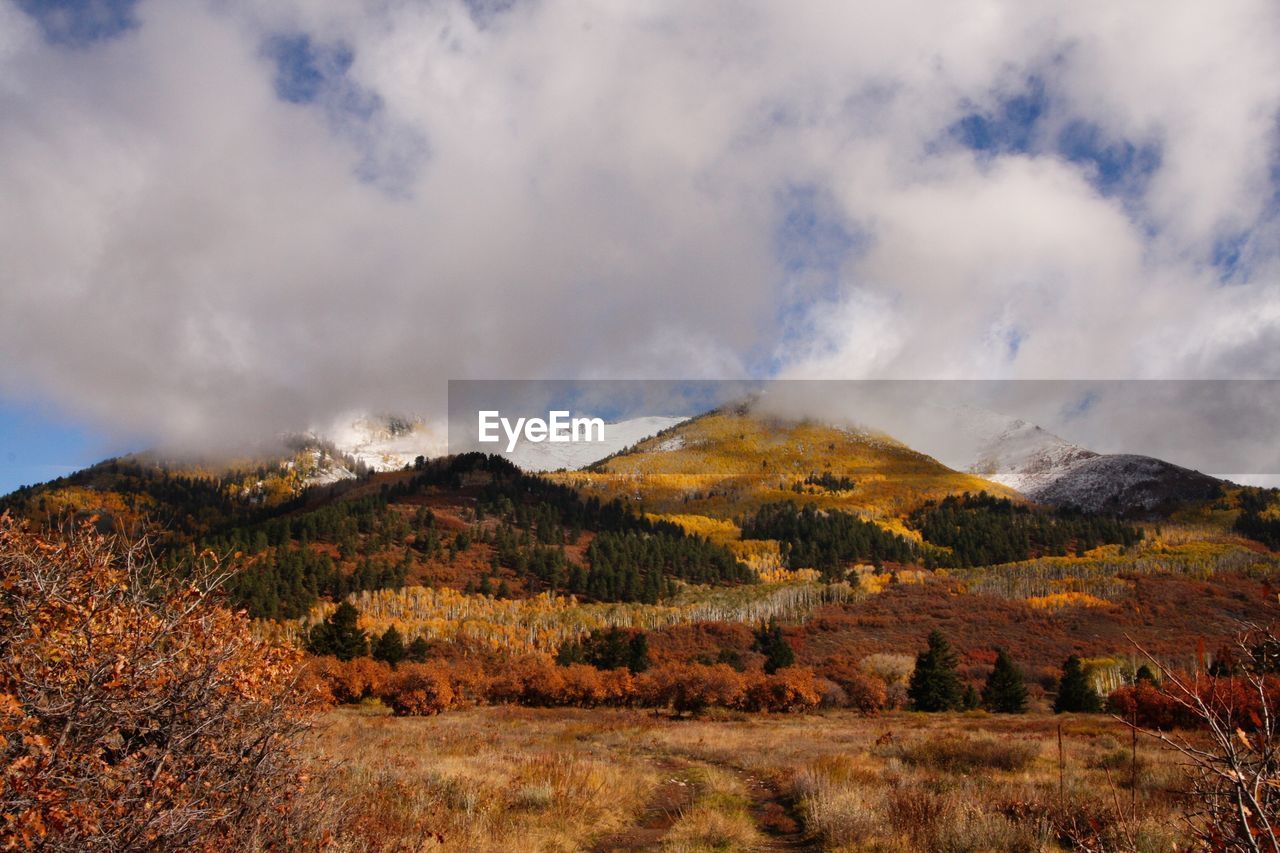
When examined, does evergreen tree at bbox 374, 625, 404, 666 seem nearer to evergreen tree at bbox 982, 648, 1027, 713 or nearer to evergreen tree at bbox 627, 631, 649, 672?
evergreen tree at bbox 627, 631, 649, 672

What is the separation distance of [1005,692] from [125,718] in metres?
68.5

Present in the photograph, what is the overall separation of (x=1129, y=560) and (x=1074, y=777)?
199 meters

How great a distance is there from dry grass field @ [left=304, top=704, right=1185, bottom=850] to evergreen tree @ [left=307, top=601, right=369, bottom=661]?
150 ft

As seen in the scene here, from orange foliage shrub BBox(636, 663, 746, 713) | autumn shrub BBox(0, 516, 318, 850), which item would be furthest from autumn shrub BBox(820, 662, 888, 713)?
autumn shrub BBox(0, 516, 318, 850)

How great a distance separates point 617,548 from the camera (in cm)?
17938

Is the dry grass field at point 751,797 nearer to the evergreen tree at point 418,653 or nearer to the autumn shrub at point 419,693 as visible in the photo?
the autumn shrub at point 419,693

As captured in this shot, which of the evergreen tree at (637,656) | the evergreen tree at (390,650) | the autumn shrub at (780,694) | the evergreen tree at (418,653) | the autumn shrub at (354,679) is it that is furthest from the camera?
the evergreen tree at (418,653)

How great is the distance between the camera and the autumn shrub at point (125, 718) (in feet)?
15.0

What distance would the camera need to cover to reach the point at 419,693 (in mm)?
43625

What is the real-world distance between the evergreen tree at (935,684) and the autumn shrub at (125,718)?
196 feet

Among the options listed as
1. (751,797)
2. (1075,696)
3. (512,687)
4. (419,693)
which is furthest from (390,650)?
(1075,696)

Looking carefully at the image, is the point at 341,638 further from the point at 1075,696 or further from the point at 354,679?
the point at 1075,696

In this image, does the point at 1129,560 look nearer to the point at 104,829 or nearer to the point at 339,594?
the point at 339,594

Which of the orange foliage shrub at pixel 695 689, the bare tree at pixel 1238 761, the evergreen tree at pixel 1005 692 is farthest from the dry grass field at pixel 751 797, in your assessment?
the evergreen tree at pixel 1005 692
